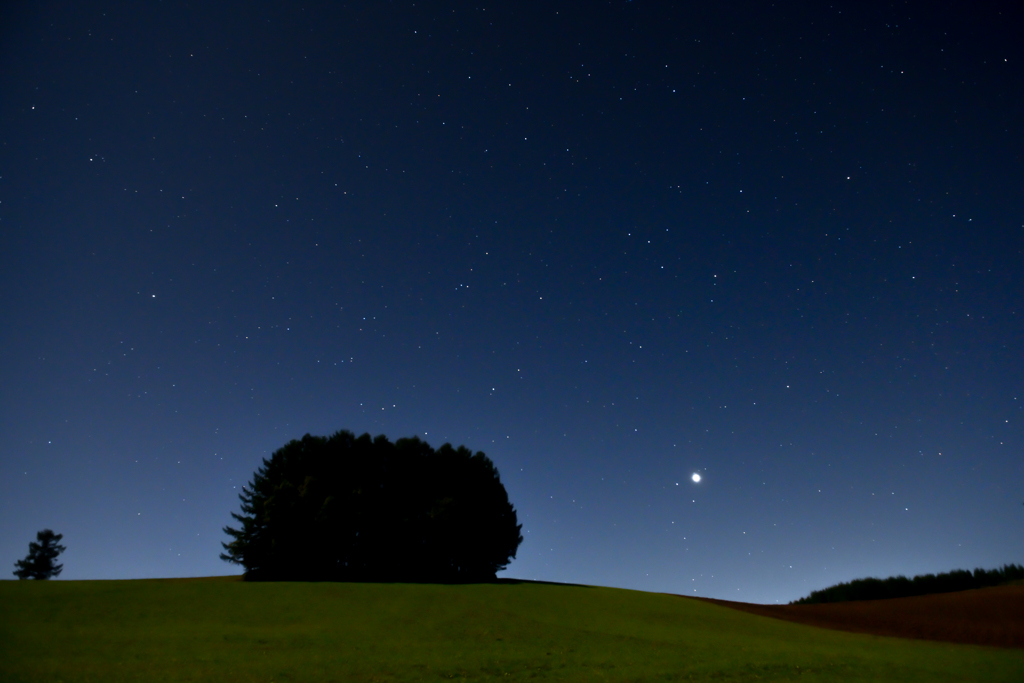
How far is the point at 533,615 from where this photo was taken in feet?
69.9

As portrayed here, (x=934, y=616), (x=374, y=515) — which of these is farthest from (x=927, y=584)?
(x=374, y=515)

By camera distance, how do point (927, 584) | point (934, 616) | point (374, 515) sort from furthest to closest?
point (374, 515), point (927, 584), point (934, 616)

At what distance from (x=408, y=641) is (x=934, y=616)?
87.4ft

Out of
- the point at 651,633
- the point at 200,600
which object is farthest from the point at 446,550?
the point at 651,633

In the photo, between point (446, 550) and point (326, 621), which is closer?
point (326, 621)

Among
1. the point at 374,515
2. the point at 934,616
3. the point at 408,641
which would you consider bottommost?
the point at 934,616

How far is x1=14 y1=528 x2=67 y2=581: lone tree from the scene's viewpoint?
72.0m

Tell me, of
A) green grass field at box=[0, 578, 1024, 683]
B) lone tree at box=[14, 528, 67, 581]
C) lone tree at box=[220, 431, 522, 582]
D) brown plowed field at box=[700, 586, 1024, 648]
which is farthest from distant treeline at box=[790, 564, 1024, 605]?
lone tree at box=[14, 528, 67, 581]

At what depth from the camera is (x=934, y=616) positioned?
25984 mm

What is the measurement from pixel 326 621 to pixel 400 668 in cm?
761

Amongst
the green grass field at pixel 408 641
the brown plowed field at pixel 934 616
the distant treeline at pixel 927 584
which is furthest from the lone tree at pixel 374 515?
the distant treeline at pixel 927 584

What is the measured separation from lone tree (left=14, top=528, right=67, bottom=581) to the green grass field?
217ft

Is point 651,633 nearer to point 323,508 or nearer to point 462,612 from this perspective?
point 462,612

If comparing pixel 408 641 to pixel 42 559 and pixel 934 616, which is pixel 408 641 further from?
pixel 42 559
